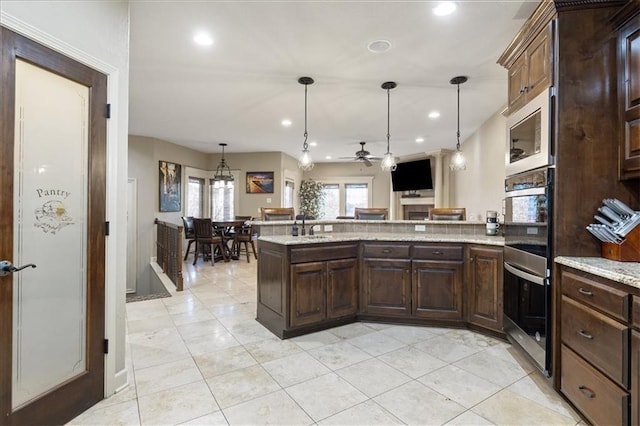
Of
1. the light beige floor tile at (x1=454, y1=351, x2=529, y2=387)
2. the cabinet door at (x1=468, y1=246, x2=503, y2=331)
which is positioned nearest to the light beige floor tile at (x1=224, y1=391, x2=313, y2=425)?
the light beige floor tile at (x1=454, y1=351, x2=529, y2=387)

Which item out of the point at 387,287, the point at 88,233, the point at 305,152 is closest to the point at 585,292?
the point at 387,287

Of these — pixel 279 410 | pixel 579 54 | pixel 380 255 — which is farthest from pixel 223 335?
pixel 579 54

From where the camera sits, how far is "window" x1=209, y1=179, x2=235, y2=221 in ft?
28.6

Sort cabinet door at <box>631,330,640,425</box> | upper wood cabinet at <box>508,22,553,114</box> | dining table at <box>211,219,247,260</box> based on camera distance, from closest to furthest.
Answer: cabinet door at <box>631,330,640,425</box> < upper wood cabinet at <box>508,22,553,114</box> < dining table at <box>211,219,247,260</box>

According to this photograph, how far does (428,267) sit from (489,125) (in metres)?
3.46

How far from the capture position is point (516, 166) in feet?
8.55

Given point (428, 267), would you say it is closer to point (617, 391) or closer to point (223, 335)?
point (617, 391)

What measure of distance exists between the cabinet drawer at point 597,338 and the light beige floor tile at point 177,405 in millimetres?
2127

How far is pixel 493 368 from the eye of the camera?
2.48 meters

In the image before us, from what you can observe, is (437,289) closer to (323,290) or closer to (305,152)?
(323,290)

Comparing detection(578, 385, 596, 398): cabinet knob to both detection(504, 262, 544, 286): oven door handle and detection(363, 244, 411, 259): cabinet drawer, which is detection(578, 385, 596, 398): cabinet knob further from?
detection(363, 244, 411, 259): cabinet drawer

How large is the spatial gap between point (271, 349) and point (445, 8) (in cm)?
303

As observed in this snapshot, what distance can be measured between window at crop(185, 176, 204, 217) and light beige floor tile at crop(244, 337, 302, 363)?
5.81m

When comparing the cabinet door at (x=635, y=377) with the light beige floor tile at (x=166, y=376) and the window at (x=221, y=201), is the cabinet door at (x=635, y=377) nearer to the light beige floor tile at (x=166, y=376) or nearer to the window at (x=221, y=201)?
the light beige floor tile at (x=166, y=376)
